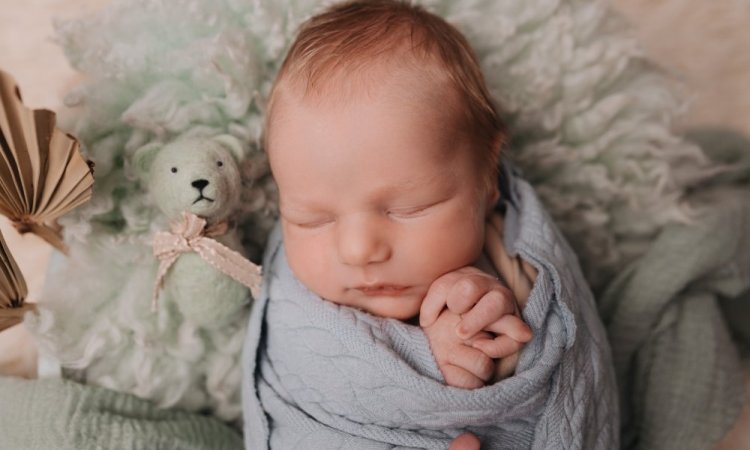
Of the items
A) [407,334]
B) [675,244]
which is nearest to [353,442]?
[407,334]

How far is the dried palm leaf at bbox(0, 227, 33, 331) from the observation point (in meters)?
0.80

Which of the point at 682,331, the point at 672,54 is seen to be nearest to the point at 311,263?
the point at 682,331

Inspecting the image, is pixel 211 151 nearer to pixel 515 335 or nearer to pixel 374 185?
pixel 374 185

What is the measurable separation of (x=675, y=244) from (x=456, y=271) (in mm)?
412

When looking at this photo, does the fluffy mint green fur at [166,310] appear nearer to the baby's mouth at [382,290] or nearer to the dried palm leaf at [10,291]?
the dried palm leaf at [10,291]

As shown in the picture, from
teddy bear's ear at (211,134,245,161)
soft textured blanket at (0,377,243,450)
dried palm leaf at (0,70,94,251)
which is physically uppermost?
dried palm leaf at (0,70,94,251)

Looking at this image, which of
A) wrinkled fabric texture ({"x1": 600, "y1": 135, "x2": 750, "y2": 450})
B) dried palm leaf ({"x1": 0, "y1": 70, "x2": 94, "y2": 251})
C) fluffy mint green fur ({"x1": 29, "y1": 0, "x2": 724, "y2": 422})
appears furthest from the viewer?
wrinkled fabric texture ({"x1": 600, "y1": 135, "x2": 750, "y2": 450})

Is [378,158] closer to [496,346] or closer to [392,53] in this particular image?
[392,53]

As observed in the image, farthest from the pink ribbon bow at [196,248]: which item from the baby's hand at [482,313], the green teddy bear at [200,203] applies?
the baby's hand at [482,313]

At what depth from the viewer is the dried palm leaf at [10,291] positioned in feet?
2.64

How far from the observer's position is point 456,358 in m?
0.83

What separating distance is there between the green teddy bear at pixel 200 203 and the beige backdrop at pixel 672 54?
31 centimetres

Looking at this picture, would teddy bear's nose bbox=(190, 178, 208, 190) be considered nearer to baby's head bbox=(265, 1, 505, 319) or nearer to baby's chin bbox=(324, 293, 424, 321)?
baby's head bbox=(265, 1, 505, 319)

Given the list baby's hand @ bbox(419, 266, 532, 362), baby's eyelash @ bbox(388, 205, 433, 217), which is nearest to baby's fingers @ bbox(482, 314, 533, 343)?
baby's hand @ bbox(419, 266, 532, 362)
